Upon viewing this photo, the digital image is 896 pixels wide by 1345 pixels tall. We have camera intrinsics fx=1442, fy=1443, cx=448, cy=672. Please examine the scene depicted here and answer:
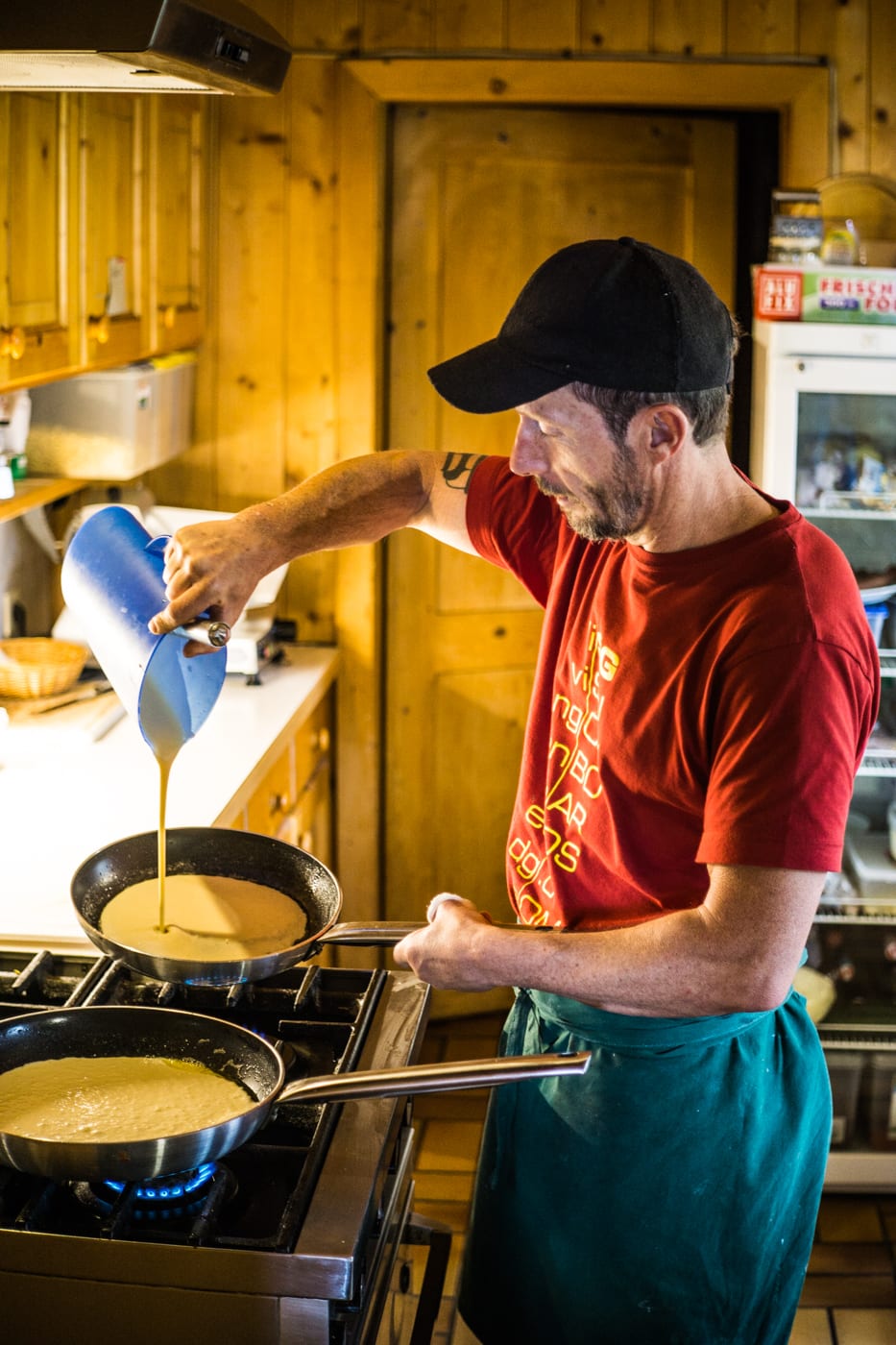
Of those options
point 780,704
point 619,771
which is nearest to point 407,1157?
point 619,771

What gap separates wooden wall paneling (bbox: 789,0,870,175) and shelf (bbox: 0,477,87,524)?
1.76 m

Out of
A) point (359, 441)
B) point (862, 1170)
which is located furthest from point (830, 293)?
point (862, 1170)

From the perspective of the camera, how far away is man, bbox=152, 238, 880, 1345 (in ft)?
4.43

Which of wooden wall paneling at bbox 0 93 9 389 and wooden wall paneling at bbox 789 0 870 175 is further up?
wooden wall paneling at bbox 789 0 870 175

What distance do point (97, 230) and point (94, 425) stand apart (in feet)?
1.40

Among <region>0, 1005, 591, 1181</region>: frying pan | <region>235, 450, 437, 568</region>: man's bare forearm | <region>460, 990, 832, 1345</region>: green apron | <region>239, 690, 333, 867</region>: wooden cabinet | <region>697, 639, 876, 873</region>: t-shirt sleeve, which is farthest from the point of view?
<region>239, 690, 333, 867</region>: wooden cabinet

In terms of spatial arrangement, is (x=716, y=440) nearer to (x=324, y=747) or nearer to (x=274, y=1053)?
(x=274, y=1053)

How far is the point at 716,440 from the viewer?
1480 mm

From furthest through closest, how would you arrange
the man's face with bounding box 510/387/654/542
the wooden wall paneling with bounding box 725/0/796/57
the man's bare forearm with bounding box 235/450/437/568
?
the wooden wall paneling with bounding box 725/0/796/57, the man's bare forearm with bounding box 235/450/437/568, the man's face with bounding box 510/387/654/542

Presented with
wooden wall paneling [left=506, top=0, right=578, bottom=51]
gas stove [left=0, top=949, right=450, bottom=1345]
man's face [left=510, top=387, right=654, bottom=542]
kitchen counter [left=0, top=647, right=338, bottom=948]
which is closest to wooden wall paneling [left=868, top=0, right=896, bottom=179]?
wooden wall paneling [left=506, top=0, right=578, bottom=51]

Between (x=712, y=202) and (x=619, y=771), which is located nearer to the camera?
(x=619, y=771)

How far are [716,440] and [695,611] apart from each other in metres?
0.18

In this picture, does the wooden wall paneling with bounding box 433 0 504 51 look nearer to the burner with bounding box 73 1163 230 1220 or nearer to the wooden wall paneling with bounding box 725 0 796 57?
the wooden wall paneling with bounding box 725 0 796 57

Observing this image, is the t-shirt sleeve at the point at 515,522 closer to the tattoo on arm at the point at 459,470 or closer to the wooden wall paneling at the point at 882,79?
the tattoo on arm at the point at 459,470
